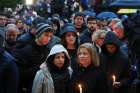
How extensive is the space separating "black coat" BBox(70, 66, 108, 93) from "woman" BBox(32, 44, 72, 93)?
0.22 m

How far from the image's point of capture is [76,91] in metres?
7.21

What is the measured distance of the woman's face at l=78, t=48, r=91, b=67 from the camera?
7253mm

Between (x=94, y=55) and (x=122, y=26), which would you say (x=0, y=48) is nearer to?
(x=94, y=55)

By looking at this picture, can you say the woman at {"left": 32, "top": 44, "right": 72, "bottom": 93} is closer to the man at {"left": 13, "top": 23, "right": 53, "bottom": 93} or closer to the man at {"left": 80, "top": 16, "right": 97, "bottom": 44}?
the man at {"left": 13, "top": 23, "right": 53, "bottom": 93}

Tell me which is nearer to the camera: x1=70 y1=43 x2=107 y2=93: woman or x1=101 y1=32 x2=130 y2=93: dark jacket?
x1=70 y1=43 x2=107 y2=93: woman

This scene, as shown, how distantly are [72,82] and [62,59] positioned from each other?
1.25ft

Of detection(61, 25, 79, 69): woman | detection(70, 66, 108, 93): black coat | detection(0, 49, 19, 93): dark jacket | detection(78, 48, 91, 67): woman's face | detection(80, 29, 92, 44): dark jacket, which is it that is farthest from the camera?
detection(80, 29, 92, 44): dark jacket

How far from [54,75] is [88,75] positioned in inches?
20.0

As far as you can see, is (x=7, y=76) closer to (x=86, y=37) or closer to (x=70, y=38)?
(x=70, y=38)

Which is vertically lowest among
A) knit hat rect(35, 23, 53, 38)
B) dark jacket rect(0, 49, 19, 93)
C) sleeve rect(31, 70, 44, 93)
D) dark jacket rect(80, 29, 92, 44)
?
sleeve rect(31, 70, 44, 93)

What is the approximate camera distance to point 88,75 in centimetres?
720

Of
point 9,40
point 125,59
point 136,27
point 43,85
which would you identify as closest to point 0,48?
point 43,85

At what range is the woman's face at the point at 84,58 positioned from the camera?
725cm

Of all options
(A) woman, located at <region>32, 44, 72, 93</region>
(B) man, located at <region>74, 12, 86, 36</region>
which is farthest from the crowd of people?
(B) man, located at <region>74, 12, 86, 36</region>
